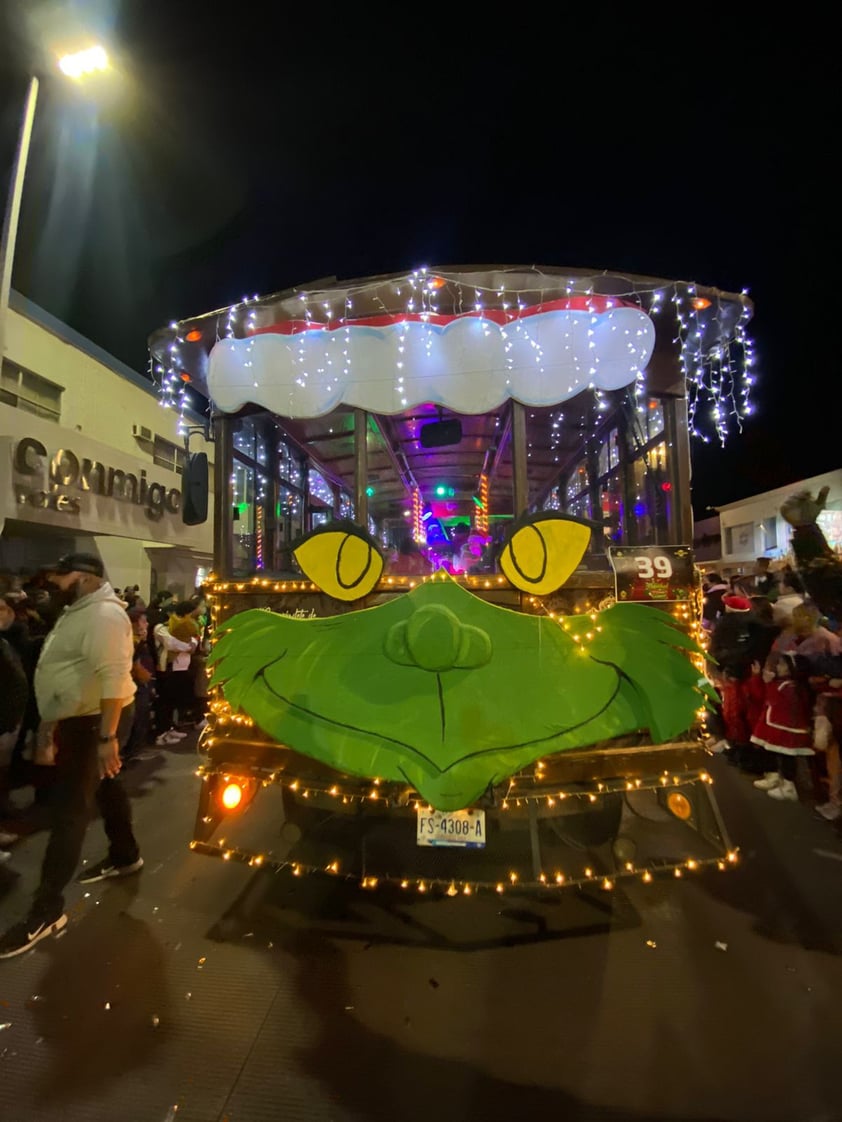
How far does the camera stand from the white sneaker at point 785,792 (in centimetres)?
495

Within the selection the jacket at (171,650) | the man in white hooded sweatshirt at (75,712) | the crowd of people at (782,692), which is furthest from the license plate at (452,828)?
the jacket at (171,650)

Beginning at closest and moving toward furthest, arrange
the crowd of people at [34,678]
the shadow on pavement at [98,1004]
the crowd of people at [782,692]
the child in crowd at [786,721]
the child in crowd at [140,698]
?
1. the shadow on pavement at [98,1004]
2. the crowd of people at [34,678]
3. the crowd of people at [782,692]
4. the child in crowd at [786,721]
5. the child in crowd at [140,698]

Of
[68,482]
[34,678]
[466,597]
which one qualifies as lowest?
[34,678]

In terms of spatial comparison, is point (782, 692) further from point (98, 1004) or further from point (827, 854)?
point (98, 1004)

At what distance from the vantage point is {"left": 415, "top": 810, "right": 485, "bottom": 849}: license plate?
8.79ft

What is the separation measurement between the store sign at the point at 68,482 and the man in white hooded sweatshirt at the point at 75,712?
9766mm

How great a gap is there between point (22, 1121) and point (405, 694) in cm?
199

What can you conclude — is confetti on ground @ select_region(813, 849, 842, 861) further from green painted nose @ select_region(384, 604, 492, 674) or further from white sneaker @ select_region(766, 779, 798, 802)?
green painted nose @ select_region(384, 604, 492, 674)

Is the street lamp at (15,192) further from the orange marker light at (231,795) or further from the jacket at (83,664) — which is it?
the orange marker light at (231,795)

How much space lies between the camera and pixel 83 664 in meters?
3.15

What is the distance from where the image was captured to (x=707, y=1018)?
7.83 feet

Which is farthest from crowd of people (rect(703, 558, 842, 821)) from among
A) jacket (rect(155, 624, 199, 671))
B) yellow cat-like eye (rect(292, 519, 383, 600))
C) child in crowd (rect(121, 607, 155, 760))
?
jacket (rect(155, 624, 199, 671))

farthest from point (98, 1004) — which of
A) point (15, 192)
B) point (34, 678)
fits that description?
point (15, 192)

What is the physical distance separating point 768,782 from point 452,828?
13.3 feet
